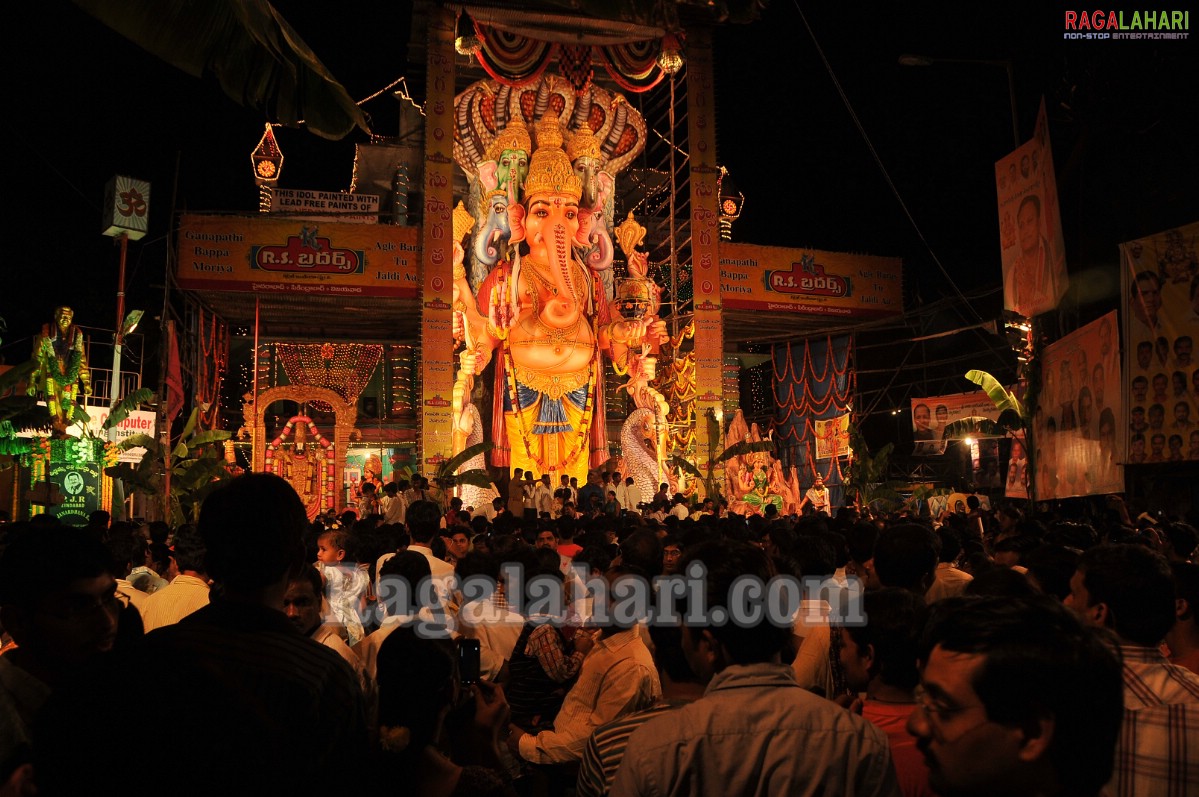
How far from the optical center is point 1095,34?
1349 centimetres

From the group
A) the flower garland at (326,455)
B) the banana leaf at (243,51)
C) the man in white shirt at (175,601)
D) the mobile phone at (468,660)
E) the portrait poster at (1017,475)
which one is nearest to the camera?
the mobile phone at (468,660)

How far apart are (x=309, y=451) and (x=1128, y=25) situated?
622 inches

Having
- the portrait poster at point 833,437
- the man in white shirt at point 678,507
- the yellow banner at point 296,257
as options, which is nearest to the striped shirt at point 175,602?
the man in white shirt at point 678,507

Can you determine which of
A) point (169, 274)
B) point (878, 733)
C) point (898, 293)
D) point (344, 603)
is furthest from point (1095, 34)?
point (169, 274)

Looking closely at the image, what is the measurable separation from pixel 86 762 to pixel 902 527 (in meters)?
3.34

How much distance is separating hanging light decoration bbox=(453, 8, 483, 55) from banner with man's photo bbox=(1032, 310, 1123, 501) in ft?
39.8

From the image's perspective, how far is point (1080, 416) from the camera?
12.8 meters

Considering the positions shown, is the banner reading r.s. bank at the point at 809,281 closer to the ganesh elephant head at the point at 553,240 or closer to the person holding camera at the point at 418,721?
the ganesh elephant head at the point at 553,240

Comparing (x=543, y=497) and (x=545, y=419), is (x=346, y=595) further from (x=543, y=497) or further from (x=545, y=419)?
(x=545, y=419)

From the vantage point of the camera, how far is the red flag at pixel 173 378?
19.2 meters

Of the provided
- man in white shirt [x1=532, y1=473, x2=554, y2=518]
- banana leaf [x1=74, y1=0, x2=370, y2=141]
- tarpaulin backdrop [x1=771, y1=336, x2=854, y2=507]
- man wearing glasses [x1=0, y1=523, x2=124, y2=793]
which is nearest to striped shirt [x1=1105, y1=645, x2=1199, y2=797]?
man wearing glasses [x1=0, y1=523, x2=124, y2=793]

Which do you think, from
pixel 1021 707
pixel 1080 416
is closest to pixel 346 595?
pixel 1021 707

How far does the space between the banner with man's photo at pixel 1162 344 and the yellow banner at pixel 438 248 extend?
12.2m

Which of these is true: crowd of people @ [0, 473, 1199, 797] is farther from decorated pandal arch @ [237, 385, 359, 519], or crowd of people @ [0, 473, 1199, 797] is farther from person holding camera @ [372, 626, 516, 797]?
decorated pandal arch @ [237, 385, 359, 519]
